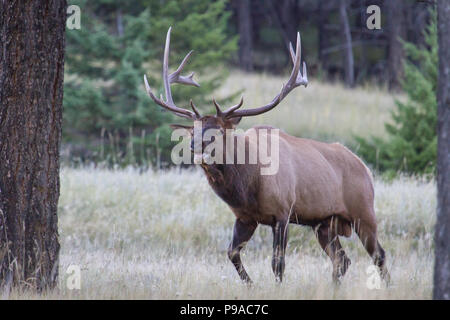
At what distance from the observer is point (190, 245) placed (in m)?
10.5

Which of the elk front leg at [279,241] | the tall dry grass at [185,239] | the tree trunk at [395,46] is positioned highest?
the tree trunk at [395,46]

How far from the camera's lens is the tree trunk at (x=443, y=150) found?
4738mm

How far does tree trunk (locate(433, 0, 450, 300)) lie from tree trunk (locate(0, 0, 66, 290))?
10.0 feet

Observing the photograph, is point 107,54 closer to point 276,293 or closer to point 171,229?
point 171,229

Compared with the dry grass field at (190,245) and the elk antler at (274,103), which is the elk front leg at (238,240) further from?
the elk antler at (274,103)

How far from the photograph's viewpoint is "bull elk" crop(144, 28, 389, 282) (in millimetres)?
7234

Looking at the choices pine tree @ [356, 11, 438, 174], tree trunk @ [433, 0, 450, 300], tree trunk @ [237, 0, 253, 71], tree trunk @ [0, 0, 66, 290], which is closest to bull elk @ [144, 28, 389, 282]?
tree trunk @ [0, 0, 66, 290]

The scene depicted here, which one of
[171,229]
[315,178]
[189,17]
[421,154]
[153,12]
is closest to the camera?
[315,178]

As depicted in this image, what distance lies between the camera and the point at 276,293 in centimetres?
592

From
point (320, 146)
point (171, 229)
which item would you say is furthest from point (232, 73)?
point (320, 146)

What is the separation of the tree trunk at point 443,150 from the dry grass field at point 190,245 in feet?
2.83

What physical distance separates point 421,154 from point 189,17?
739 centimetres
